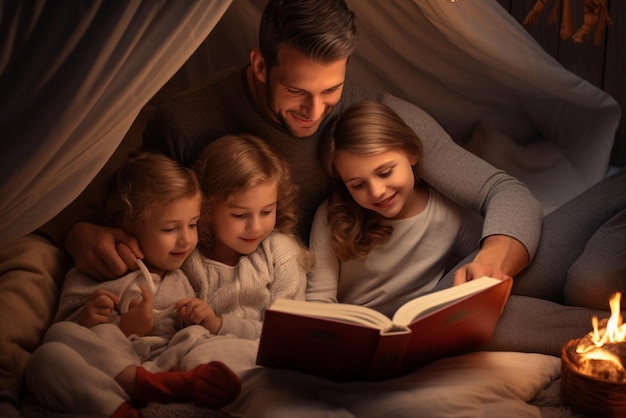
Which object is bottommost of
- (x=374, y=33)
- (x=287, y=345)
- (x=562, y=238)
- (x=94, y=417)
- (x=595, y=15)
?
(x=94, y=417)

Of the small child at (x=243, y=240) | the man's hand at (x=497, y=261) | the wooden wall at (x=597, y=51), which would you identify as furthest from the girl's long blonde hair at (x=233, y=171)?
the wooden wall at (x=597, y=51)

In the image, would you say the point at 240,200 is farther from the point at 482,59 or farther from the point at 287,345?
the point at 482,59

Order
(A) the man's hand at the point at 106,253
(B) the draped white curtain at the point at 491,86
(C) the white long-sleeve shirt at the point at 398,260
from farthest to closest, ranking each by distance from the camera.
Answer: (B) the draped white curtain at the point at 491,86
(C) the white long-sleeve shirt at the point at 398,260
(A) the man's hand at the point at 106,253

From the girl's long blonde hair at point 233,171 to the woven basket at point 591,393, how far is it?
754 millimetres

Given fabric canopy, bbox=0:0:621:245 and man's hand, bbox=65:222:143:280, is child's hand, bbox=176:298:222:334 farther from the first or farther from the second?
fabric canopy, bbox=0:0:621:245

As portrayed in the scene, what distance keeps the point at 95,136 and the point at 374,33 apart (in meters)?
1.12

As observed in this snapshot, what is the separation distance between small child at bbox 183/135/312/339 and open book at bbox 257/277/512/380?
323 mm

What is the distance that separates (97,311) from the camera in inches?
73.9

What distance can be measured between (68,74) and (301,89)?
1.90 ft

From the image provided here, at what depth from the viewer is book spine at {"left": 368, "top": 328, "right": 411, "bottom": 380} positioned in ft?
5.16

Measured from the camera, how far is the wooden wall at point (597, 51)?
289 cm

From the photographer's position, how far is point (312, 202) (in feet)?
7.54

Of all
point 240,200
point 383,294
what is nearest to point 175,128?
point 240,200

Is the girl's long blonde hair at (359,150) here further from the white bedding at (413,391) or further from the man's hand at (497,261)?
the white bedding at (413,391)
